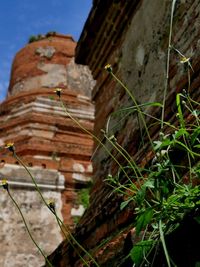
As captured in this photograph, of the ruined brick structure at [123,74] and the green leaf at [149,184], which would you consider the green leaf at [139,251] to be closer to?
the green leaf at [149,184]

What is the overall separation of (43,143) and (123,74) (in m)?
4.85

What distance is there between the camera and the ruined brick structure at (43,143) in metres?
5.73

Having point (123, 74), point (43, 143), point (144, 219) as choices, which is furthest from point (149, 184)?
point (43, 143)

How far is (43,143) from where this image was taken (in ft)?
26.4

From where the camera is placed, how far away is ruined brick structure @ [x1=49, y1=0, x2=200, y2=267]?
2.17 m

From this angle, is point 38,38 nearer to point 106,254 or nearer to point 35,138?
point 35,138

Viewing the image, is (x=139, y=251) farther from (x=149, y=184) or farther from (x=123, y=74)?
(x=123, y=74)

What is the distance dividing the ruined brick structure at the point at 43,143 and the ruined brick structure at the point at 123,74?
91.2 inches

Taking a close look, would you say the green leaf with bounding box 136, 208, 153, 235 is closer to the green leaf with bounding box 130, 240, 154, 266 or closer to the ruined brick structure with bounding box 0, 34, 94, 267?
the green leaf with bounding box 130, 240, 154, 266

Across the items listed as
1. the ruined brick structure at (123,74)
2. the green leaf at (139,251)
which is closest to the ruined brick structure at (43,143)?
the ruined brick structure at (123,74)

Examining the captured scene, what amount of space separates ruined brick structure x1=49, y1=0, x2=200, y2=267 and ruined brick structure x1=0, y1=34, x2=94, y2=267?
2.32 meters

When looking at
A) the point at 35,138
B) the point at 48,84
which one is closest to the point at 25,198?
the point at 35,138

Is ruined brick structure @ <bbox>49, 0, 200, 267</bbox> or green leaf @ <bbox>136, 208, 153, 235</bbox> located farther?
ruined brick structure @ <bbox>49, 0, 200, 267</bbox>

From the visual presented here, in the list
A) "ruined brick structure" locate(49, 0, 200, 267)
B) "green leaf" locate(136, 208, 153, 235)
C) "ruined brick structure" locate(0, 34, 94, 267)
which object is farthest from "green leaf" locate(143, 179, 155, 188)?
"ruined brick structure" locate(0, 34, 94, 267)
